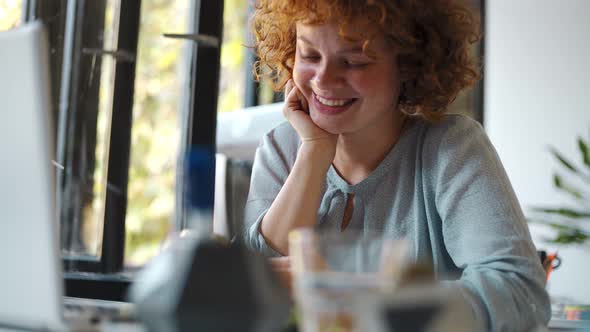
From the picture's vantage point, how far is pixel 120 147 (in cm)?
250

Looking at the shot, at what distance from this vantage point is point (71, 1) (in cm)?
235

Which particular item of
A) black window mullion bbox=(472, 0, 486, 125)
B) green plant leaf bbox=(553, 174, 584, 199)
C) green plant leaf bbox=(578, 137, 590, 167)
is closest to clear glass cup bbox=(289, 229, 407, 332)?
green plant leaf bbox=(578, 137, 590, 167)

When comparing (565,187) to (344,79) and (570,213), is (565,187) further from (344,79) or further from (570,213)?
(344,79)

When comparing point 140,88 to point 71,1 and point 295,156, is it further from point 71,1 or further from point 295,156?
point 295,156

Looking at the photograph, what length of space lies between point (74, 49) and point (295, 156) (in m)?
0.92

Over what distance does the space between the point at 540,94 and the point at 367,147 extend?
2.84m

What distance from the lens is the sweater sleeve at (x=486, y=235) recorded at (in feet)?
3.87

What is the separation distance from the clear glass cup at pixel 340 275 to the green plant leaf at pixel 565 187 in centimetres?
349

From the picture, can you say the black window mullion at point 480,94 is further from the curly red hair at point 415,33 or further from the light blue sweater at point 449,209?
the light blue sweater at point 449,209

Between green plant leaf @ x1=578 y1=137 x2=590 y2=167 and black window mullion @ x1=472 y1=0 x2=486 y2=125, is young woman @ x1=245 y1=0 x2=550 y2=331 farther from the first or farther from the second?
black window mullion @ x1=472 y1=0 x2=486 y2=125

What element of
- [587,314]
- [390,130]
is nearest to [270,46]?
[390,130]

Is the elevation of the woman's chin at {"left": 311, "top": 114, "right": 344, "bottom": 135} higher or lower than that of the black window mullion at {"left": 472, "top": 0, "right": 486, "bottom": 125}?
lower

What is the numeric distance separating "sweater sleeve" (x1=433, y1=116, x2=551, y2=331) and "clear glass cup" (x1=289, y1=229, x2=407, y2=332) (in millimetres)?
472

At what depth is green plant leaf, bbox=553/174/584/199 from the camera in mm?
3926
